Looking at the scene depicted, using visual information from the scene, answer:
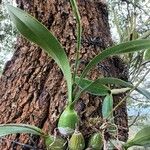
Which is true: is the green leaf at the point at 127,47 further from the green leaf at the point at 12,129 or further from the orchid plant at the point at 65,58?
the green leaf at the point at 12,129

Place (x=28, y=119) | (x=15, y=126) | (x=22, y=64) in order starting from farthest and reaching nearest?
(x=22, y=64), (x=28, y=119), (x=15, y=126)

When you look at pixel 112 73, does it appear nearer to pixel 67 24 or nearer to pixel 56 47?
pixel 67 24

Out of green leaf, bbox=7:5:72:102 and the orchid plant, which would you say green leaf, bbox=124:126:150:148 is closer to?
A: the orchid plant

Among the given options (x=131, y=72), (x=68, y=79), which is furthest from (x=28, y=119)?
(x=131, y=72)

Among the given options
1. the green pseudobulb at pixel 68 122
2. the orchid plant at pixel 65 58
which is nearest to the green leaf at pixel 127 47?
the orchid plant at pixel 65 58

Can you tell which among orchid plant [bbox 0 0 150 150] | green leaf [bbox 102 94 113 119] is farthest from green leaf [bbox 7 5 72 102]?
green leaf [bbox 102 94 113 119]

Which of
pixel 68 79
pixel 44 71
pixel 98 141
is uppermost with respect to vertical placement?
pixel 44 71
